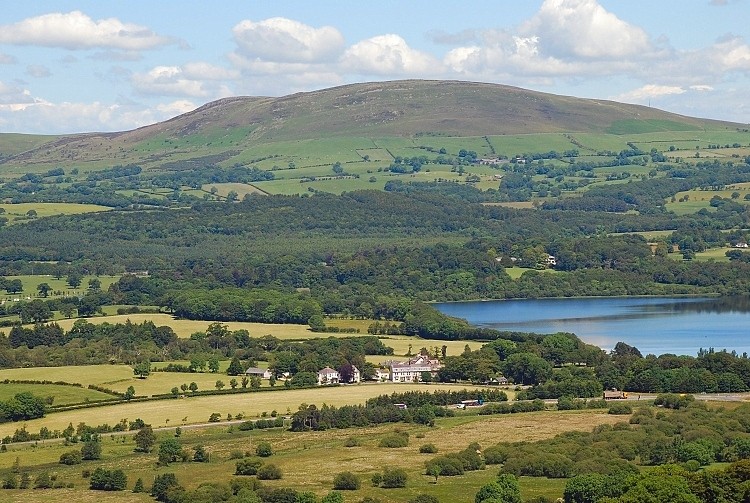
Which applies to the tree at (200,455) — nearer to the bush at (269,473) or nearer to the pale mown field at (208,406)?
the bush at (269,473)

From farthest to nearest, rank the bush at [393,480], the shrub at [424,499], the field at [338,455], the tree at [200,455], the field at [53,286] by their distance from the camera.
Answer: the field at [53,286], the tree at [200,455], the bush at [393,480], the field at [338,455], the shrub at [424,499]

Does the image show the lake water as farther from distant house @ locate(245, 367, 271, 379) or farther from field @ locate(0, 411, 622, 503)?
field @ locate(0, 411, 622, 503)

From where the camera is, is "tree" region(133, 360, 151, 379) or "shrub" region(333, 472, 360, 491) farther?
"tree" region(133, 360, 151, 379)

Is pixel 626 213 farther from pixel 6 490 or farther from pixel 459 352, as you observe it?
pixel 6 490

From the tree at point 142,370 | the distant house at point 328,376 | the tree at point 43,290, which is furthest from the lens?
the tree at point 43,290

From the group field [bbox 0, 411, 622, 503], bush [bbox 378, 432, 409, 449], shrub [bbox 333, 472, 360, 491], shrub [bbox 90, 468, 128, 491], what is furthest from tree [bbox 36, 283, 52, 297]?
shrub [bbox 333, 472, 360, 491]

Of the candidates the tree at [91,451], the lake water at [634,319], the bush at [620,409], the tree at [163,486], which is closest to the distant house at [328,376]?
the bush at [620,409]

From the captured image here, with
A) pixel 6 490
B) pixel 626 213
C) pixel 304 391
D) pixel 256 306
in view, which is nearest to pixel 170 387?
pixel 304 391

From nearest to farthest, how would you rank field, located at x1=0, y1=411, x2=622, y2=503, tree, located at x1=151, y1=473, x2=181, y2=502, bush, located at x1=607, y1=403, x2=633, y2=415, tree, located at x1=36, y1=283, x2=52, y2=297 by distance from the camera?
tree, located at x1=151, y1=473, x2=181, y2=502 < field, located at x1=0, y1=411, x2=622, y2=503 < bush, located at x1=607, y1=403, x2=633, y2=415 < tree, located at x1=36, y1=283, x2=52, y2=297
